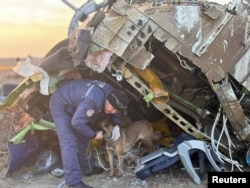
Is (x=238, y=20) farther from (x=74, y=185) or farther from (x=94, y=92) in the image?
(x=74, y=185)

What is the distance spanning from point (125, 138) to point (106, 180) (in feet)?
2.06

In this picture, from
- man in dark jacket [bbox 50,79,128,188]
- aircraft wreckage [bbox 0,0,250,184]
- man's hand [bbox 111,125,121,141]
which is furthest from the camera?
man's hand [bbox 111,125,121,141]

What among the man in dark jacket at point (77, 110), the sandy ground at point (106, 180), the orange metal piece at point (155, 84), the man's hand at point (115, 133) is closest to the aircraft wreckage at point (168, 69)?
the orange metal piece at point (155, 84)

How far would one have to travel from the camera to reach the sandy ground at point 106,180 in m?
5.62

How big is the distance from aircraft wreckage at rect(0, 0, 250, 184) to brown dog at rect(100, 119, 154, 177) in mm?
359

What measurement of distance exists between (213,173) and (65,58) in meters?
2.34

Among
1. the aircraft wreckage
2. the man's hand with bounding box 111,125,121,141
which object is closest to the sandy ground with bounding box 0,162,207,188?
the aircraft wreckage

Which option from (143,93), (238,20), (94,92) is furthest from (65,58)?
(238,20)

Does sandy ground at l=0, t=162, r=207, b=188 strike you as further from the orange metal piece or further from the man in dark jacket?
the orange metal piece

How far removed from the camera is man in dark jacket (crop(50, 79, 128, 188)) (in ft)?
17.4

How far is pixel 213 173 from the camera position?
5.66 meters

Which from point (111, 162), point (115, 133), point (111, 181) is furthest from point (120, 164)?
point (115, 133)

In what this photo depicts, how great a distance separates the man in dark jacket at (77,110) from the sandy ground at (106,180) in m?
0.33

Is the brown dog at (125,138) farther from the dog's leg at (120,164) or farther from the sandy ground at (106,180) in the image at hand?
the sandy ground at (106,180)
